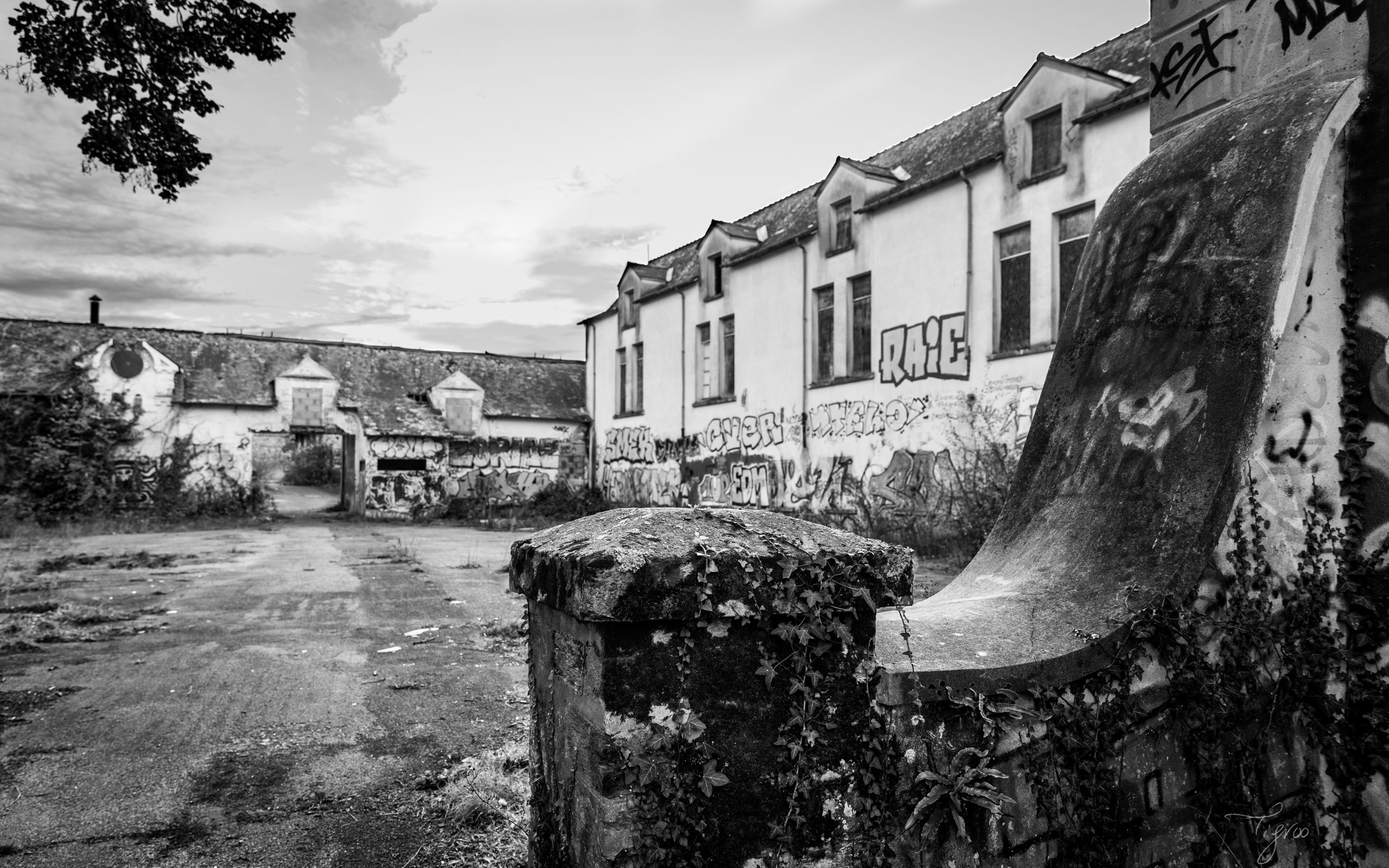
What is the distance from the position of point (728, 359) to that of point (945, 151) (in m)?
7.14

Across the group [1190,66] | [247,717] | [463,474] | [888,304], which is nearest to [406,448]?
[463,474]

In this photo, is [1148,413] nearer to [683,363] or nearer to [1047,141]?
[1047,141]

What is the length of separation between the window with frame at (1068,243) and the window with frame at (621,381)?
1485 centimetres

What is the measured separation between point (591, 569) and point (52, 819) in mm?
3131

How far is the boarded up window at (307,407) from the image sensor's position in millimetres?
25609

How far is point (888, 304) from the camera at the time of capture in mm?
15297

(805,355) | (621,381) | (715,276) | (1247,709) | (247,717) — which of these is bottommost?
(247,717)

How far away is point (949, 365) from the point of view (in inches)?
546

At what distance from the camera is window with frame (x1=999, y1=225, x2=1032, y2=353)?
42.0 ft

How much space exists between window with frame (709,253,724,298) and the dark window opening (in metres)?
0.73

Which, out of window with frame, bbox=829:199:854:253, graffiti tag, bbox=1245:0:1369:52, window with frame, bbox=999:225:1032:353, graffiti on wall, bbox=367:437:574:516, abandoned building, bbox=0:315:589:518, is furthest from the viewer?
graffiti on wall, bbox=367:437:574:516

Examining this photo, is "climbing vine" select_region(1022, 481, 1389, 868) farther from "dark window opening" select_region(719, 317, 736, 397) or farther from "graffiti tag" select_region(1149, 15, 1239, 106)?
"dark window opening" select_region(719, 317, 736, 397)

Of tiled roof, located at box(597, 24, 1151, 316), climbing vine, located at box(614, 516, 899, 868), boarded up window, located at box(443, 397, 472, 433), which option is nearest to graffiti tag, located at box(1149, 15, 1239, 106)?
climbing vine, located at box(614, 516, 899, 868)

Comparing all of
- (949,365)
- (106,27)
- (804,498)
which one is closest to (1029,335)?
(949,365)
